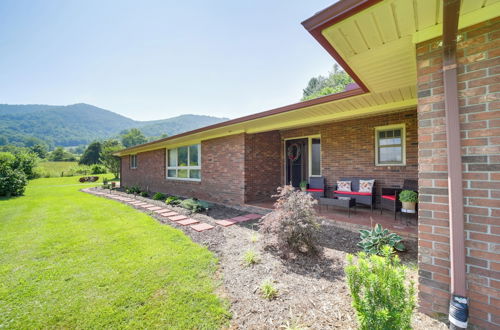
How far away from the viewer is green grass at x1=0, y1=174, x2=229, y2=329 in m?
1.89

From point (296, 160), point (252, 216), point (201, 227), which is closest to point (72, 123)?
point (296, 160)

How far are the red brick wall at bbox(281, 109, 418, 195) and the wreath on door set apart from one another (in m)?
0.55

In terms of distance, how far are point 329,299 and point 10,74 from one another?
3761 centimetres

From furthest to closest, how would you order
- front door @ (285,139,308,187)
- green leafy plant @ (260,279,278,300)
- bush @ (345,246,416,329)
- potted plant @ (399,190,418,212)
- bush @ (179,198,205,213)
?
front door @ (285,139,308,187) → bush @ (179,198,205,213) → potted plant @ (399,190,418,212) → green leafy plant @ (260,279,278,300) → bush @ (345,246,416,329)

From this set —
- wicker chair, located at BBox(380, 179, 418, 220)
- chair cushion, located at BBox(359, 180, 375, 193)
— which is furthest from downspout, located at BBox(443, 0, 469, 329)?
chair cushion, located at BBox(359, 180, 375, 193)

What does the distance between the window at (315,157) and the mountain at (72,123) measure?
120 m

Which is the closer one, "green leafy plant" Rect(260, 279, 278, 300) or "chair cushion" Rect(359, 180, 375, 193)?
"green leafy plant" Rect(260, 279, 278, 300)

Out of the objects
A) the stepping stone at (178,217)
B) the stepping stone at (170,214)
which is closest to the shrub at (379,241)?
the stepping stone at (178,217)

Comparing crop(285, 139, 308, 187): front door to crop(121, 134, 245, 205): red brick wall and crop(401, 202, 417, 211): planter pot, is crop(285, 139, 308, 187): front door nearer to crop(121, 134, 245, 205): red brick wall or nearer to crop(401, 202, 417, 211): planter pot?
crop(121, 134, 245, 205): red brick wall

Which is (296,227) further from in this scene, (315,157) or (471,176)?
(315,157)

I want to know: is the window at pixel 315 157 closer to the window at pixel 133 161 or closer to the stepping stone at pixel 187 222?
the stepping stone at pixel 187 222

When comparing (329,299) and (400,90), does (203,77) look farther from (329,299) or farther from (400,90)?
(329,299)

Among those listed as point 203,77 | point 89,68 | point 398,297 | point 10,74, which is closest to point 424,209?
point 398,297

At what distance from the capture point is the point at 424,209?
5.97 feet
